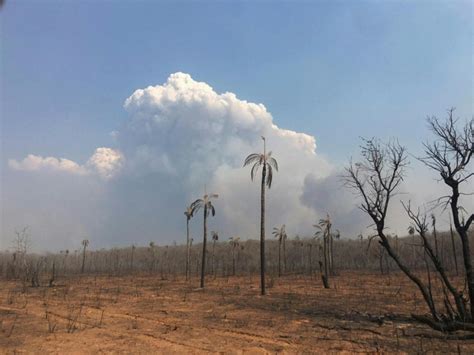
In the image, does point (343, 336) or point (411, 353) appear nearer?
point (411, 353)

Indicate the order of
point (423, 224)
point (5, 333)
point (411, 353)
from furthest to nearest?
point (423, 224), point (5, 333), point (411, 353)

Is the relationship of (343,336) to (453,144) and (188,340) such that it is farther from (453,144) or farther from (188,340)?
(453,144)

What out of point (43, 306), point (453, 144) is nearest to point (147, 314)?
point (43, 306)

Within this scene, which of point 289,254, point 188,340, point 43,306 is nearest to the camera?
point 188,340

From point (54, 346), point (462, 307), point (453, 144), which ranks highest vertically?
point (453, 144)

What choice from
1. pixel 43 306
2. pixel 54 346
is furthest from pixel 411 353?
pixel 43 306

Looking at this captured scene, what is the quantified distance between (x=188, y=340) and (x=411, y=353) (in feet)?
17.7

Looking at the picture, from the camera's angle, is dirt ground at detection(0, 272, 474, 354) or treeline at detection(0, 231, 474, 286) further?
treeline at detection(0, 231, 474, 286)

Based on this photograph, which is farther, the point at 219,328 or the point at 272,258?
the point at 272,258

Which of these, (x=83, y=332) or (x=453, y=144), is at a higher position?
(x=453, y=144)

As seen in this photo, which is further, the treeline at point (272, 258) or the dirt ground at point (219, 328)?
the treeline at point (272, 258)

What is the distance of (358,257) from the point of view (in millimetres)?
70125

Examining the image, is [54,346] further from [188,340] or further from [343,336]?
[343,336]

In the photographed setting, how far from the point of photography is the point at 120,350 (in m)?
9.45
